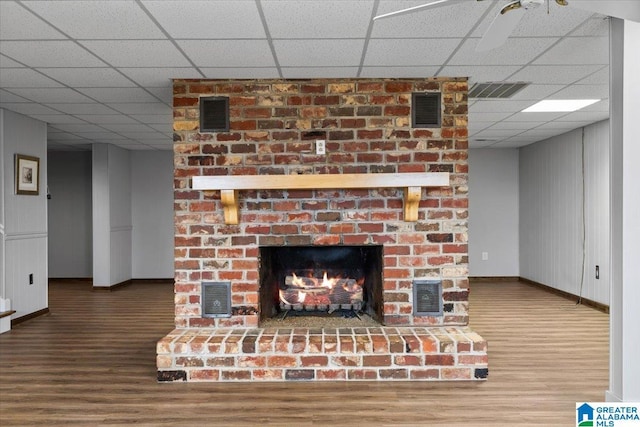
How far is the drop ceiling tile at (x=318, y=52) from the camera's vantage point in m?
2.74

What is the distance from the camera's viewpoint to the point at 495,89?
3.86 meters

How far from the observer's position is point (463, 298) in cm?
337

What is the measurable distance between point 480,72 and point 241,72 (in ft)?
5.49

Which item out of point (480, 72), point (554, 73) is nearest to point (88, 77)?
point (480, 72)

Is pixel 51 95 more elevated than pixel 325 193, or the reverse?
pixel 51 95

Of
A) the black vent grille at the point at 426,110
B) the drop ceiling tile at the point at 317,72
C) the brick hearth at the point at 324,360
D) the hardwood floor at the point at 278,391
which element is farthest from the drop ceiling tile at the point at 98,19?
the hardwood floor at the point at 278,391

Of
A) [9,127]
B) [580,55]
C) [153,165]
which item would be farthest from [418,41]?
[153,165]

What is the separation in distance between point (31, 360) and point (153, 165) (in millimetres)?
4531

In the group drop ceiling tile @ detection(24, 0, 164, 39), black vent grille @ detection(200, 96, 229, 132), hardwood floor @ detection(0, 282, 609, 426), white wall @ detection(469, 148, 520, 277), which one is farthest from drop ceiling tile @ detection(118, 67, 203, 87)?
white wall @ detection(469, 148, 520, 277)

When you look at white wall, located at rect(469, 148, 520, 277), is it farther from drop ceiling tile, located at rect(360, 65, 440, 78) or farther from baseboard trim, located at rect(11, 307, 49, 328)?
baseboard trim, located at rect(11, 307, 49, 328)

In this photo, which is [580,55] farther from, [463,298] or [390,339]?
[390,339]

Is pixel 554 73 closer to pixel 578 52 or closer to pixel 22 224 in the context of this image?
pixel 578 52

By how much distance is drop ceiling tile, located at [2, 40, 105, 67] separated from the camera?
277cm

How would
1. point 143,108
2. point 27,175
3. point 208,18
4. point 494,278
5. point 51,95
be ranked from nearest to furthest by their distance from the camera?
point 208,18 → point 51,95 → point 143,108 → point 27,175 → point 494,278
